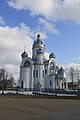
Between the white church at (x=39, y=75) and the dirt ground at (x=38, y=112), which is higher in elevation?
the white church at (x=39, y=75)

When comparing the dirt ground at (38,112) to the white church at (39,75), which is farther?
the white church at (39,75)

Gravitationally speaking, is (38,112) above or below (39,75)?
below

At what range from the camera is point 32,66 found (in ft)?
369

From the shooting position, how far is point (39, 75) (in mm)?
111938

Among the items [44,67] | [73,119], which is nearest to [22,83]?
[44,67]

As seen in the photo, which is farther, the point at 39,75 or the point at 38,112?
the point at 39,75

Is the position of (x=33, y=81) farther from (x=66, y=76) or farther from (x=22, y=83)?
(x=66, y=76)

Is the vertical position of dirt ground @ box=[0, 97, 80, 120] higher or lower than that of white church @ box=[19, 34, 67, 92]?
lower

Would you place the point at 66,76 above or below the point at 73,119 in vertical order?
above

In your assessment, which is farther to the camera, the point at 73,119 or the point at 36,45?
the point at 36,45

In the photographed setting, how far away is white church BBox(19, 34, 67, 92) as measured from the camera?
363ft

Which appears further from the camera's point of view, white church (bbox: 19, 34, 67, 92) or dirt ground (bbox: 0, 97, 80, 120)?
white church (bbox: 19, 34, 67, 92)

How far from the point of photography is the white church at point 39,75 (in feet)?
363

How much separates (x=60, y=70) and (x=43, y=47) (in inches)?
554
